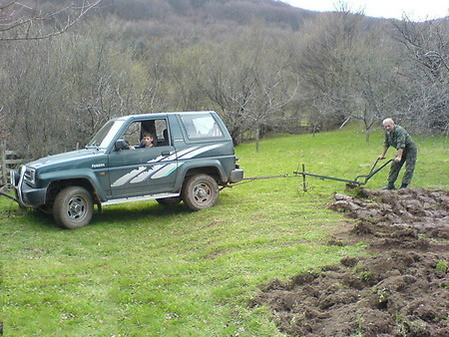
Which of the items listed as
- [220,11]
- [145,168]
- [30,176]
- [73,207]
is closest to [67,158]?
[30,176]

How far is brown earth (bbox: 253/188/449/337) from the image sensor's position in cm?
473

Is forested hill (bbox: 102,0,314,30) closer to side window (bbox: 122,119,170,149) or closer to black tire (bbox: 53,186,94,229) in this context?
side window (bbox: 122,119,170,149)

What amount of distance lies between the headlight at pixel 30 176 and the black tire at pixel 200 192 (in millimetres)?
3263

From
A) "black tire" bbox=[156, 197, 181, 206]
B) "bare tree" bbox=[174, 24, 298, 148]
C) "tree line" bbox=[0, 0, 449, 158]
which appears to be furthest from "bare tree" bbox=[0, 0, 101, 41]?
"bare tree" bbox=[174, 24, 298, 148]

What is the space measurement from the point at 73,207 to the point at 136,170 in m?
1.51

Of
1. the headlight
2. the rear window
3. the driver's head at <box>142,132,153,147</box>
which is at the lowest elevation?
the headlight

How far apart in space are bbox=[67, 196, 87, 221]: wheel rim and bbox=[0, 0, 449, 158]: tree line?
12.7 feet

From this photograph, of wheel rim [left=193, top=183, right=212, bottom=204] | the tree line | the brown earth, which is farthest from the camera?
the tree line

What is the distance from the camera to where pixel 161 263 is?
7781 millimetres

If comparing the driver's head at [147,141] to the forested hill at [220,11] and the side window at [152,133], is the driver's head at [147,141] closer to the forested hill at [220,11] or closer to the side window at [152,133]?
the side window at [152,133]

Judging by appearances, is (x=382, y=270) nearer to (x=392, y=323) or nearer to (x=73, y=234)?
(x=392, y=323)

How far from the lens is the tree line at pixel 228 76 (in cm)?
1806

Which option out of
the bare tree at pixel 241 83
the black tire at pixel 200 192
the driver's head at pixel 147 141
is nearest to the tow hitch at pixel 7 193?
the driver's head at pixel 147 141

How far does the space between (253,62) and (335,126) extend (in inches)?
494
